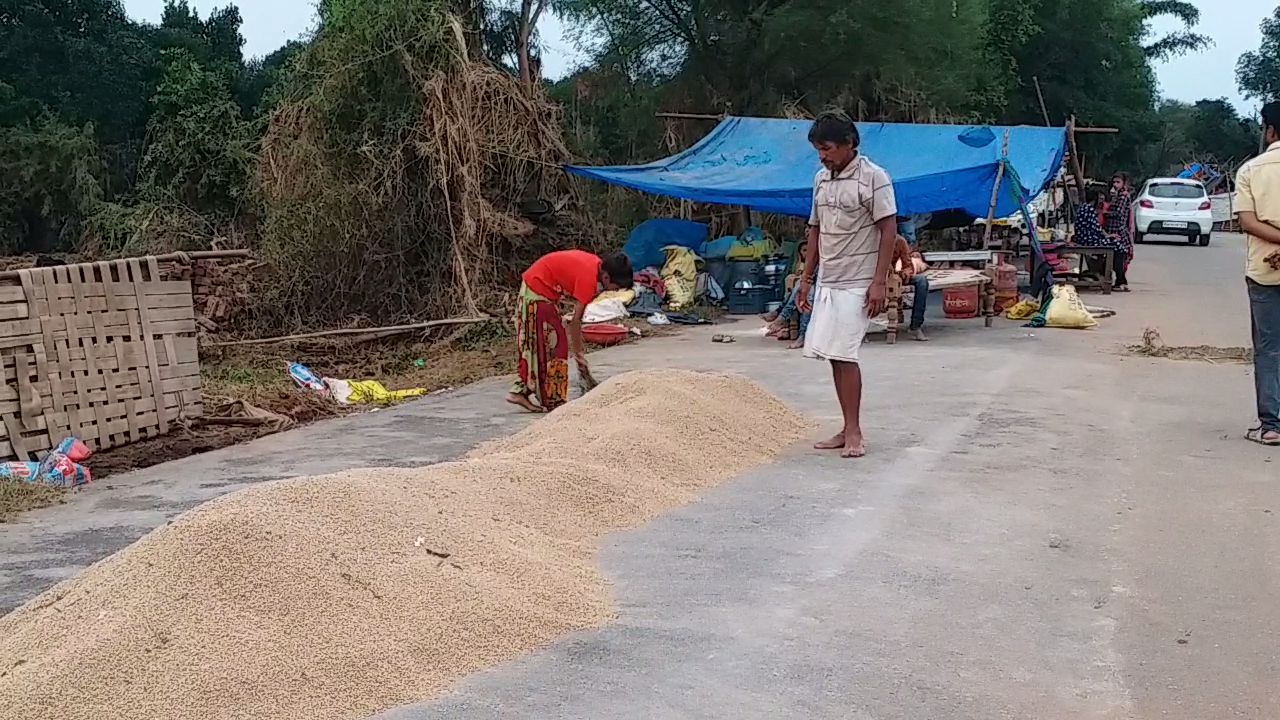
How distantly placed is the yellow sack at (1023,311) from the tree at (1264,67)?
39.2 m

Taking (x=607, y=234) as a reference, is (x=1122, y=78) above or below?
above

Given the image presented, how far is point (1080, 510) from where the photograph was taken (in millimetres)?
5059

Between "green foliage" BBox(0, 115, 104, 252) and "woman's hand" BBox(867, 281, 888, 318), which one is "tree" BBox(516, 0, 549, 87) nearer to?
Answer: "green foliage" BBox(0, 115, 104, 252)

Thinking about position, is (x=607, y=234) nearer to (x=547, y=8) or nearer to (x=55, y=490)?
(x=547, y=8)

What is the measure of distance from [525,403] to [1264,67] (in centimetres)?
4775

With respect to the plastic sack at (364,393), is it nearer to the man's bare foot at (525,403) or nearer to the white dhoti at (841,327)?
the man's bare foot at (525,403)

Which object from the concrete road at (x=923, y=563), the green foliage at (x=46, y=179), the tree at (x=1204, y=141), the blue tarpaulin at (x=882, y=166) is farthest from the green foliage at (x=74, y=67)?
the tree at (x=1204, y=141)

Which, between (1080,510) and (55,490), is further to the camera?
(55,490)

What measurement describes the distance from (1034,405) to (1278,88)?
45213 millimetres

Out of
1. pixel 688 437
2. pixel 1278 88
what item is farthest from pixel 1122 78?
pixel 688 437

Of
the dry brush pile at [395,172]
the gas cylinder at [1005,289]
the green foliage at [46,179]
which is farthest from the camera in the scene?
the green foliage at [46,179]

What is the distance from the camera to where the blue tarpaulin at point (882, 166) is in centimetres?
1291

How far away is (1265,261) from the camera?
20.1 feet

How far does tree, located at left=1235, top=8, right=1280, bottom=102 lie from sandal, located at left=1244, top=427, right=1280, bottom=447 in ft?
149
